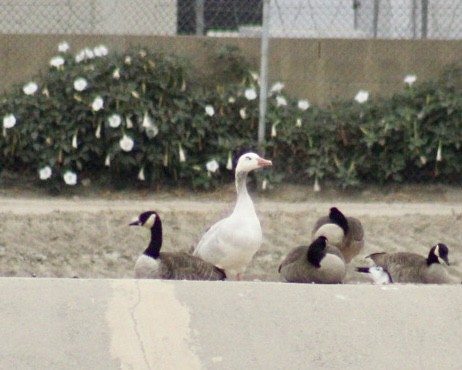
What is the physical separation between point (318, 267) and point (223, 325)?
2940mm

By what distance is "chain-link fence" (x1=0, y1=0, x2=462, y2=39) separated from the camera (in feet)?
46.3

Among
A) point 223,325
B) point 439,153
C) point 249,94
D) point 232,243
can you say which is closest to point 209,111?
point 249,94

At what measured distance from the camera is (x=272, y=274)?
34.7 ft

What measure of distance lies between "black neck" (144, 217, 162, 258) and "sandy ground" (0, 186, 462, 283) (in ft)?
2.95

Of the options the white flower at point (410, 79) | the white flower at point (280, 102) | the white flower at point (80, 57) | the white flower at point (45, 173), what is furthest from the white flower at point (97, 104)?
the white flower at point (410, 79)

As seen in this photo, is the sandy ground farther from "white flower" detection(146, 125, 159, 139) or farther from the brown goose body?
the brown goose body

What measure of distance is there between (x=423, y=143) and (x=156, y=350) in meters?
7.60

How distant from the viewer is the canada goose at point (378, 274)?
Answer: 31.1 feet

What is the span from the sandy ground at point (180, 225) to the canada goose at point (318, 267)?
1.19 meters

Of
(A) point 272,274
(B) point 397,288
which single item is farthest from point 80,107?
(B) point 397,288

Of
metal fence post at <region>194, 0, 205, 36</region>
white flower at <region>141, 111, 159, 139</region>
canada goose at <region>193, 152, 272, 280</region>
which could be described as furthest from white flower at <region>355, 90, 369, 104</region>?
canada goose at <region>193, 152, 272, 280</region>

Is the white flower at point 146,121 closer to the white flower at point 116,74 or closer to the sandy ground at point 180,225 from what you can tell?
the white flower at point 116,74

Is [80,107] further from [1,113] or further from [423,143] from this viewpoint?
[423,143]

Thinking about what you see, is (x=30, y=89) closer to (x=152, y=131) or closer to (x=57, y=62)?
(x=57, y=62)
